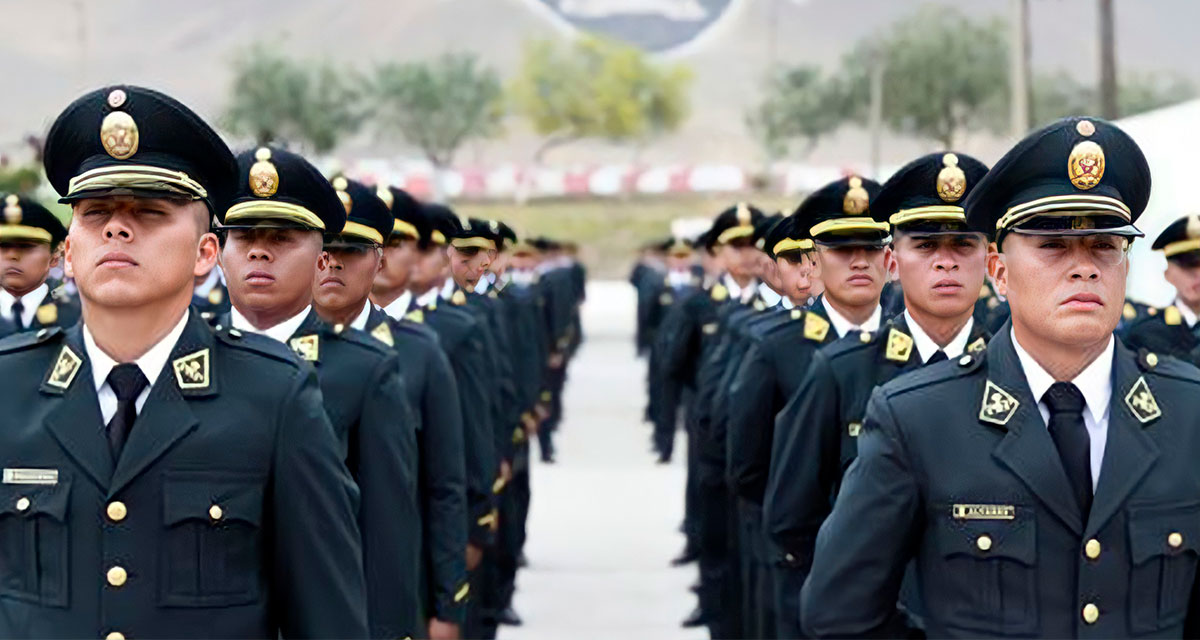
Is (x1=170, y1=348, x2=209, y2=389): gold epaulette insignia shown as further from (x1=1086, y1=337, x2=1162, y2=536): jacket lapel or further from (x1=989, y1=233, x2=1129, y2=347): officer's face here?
(x1=1086, y1=337, x2=1162, y2=536): jacket lapel

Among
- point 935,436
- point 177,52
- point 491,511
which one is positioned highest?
point 177,52

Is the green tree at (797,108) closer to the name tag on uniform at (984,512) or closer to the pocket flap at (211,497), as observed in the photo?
the name tag on uniform at (984,512)

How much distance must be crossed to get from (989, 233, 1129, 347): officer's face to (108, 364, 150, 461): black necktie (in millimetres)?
1618

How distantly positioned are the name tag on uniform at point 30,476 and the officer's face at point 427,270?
5.65 meters

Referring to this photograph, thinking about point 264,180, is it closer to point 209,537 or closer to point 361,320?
point 361,320

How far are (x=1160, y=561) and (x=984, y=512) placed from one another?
321 mm

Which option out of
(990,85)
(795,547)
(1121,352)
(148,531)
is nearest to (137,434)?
(148,531)

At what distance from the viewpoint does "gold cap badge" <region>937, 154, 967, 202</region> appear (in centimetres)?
572

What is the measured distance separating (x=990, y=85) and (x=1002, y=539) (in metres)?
65.4

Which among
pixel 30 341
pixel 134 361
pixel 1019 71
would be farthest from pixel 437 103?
pixel 134 361

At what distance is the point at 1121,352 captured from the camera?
3.85 metres

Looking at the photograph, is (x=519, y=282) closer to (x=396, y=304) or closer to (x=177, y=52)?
(x=396, y=304)

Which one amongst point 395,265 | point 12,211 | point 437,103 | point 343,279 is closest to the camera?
point 343,279

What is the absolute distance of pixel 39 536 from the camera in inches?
141
